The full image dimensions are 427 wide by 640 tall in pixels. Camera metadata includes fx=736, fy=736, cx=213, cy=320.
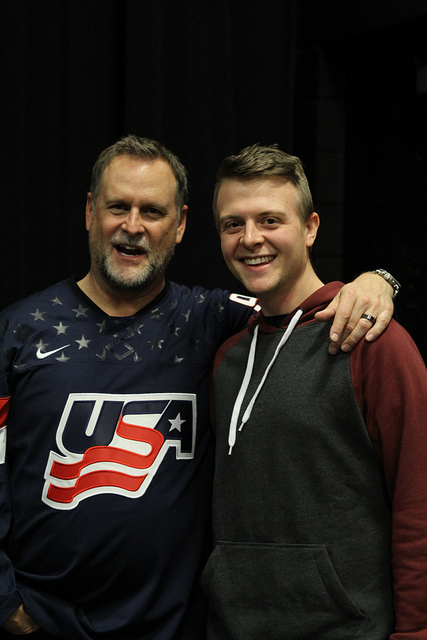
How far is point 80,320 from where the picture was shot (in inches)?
65.6

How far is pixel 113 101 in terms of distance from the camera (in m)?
2.22

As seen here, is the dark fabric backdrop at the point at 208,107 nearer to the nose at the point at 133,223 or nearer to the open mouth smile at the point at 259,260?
the nose at the point at 133,223

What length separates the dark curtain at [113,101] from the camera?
6.69 ft

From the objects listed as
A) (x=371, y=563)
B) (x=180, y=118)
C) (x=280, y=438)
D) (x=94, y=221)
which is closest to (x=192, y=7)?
(x=180, y=118)

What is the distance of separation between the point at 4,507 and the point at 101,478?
0.76 feet

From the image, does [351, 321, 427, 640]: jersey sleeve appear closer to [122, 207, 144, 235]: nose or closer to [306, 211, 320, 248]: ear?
[306, 211, 320, 248]: ear

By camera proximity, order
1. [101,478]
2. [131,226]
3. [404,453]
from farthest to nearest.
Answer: [131,226], [101,478], [404,453]

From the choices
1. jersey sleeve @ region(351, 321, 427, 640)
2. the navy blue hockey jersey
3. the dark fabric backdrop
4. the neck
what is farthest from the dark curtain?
jersey sleeve @ region(351, 321, 427, 640)

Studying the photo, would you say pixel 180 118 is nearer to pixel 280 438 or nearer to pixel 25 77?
pixel 25 77

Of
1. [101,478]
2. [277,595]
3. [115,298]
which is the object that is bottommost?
[277,595]

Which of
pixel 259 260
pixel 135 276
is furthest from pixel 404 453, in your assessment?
pixel 135 276

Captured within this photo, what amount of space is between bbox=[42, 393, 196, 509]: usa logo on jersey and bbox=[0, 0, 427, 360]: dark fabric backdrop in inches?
24.5

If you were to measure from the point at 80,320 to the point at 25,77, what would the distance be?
83cm

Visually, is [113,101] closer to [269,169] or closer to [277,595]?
[269,169]
